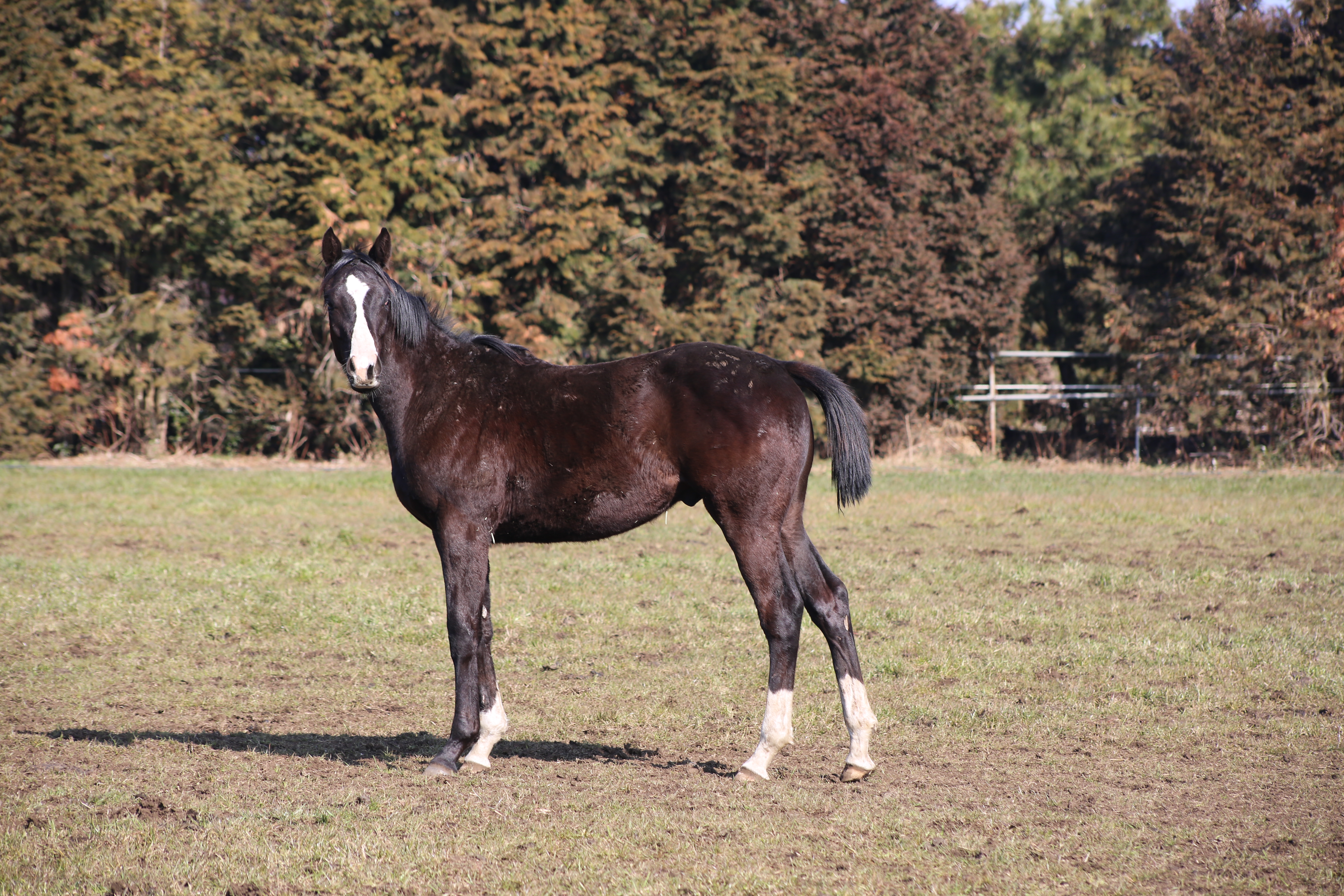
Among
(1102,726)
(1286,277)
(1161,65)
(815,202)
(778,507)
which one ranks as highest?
(1161,65)

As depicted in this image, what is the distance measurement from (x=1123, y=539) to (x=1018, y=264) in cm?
1462

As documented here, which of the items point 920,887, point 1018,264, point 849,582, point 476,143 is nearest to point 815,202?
point 1018,264

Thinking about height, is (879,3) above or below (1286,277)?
above

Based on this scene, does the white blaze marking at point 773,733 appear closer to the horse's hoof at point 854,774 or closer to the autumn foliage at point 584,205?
the horse's hoof at point 854,774

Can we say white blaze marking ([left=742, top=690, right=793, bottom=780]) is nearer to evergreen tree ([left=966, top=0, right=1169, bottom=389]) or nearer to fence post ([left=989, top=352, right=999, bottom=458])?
fence post ([left=989, top=352, right=999, bottom=458])

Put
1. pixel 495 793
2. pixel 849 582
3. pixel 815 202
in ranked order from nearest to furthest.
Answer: pixel 495 793 < pixel 849 582 < pixel 815 202

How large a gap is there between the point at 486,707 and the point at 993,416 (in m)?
21.8

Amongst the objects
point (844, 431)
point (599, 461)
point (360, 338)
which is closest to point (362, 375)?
point (360, 338)

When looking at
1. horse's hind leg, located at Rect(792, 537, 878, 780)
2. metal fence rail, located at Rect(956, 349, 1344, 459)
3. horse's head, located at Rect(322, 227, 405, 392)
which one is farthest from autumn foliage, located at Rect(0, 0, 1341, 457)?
horse's hind leg, located at Rect(792, 537, 878, 780)

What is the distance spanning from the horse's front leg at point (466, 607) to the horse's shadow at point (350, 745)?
0.36 meters

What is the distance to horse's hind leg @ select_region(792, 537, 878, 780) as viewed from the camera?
5.59 meters

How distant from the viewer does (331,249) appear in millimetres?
6055

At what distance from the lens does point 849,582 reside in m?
10.6

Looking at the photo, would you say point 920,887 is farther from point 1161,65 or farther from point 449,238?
point 1161,65
